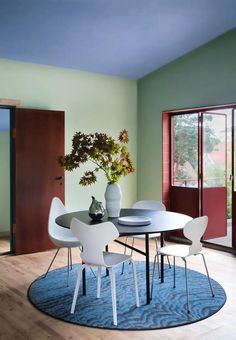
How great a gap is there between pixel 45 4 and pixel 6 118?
2.82m

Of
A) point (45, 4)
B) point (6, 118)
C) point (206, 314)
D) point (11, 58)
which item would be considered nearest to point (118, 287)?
point (206, 314)

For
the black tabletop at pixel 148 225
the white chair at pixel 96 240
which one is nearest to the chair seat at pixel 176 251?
the black tabletop at pixel 148 225

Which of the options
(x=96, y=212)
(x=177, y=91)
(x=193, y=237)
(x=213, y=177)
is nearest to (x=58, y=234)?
(x=96, y=212)

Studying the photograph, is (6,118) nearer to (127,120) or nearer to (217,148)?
(127,120)

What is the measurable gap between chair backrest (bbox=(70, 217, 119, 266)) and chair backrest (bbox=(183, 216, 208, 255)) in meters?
0.65

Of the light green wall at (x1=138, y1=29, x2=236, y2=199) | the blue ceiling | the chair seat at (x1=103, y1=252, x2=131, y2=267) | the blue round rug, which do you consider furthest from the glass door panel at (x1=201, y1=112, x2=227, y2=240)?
the chair seat at (x1=103, y1=252, x2=131, y2=267)

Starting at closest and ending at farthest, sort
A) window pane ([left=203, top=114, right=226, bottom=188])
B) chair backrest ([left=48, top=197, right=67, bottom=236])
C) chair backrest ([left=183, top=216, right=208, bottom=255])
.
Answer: chair backrest ([left=183, top=216, right=208, bottom=255]) → chair backrest ([left=48, top=197, right=67, bottom=236]) → window pane ([left=203, top=114, right=226, bottom=188])

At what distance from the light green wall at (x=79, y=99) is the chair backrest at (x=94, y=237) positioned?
2.78m

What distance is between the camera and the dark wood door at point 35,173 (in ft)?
17.1

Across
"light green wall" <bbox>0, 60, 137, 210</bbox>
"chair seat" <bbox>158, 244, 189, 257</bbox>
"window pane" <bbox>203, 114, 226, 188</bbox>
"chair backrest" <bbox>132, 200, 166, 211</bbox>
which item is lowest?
"chair seat" <bbox>158, 244, 189, 257</bbox>

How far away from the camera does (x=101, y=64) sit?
5.73 metres

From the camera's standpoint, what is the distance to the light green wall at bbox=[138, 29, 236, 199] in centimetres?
520

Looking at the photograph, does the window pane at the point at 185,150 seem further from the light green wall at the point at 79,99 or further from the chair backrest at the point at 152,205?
the chair backrest at the point at 152,205

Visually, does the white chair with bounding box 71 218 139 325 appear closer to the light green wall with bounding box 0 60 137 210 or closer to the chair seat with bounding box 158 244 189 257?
the chair seat with bounding box 158 244 189 257
